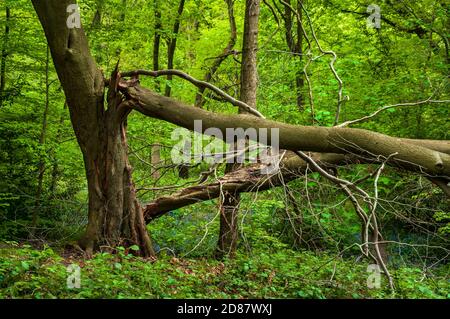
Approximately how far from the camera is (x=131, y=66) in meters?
20.1

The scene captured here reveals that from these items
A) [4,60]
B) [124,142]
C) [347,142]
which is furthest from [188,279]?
[4,60]

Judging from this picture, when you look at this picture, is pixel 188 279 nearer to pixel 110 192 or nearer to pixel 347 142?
pixel 110 192

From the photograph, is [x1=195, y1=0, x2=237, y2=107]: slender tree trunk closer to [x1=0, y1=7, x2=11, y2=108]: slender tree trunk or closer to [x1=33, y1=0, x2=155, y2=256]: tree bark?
[x1=33, y1=0, x2=155, y2=256]: tree bark

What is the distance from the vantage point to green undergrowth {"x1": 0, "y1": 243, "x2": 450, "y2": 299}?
193 inches

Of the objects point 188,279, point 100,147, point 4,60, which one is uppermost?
point 4,60

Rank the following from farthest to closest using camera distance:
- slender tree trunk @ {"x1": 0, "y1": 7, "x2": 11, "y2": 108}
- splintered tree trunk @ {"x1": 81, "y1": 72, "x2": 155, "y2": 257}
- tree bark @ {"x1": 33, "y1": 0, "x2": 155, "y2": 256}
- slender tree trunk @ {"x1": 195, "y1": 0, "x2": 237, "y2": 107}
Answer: slender tree trunk @ {"x1": 0, "y1": 7, "x2": 11, "y2": 108}
slender tree trunk @ {"x1": 195, "y1": 0, "x2": 237, "y2": 107}
splintered tree trunk @ {"x1": 81, "y1": 72, "x2": 155, "y2": 257}
tree bark @ {"x1": 33, "y1": 0, "x2": 155, "y2": 256}

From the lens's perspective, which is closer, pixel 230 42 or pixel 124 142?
pixel 124 142

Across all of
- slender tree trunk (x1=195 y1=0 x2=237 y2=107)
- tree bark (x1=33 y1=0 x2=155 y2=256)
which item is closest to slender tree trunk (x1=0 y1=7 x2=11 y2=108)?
slender tree trunk (x1=195 y1=0 x2=237 y2=107)

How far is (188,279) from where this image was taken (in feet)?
19.7

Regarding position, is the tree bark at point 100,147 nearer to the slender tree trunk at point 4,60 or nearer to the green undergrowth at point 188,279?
the green undergrowth at point 188,279

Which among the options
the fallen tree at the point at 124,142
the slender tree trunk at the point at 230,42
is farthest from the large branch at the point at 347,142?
the slender tree trunk at the point at 230,42

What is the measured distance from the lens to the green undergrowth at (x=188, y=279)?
16.1 ft

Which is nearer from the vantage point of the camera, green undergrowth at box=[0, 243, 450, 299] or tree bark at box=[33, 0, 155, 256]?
green undergrowth at box=[0, 243, 450, 299]
